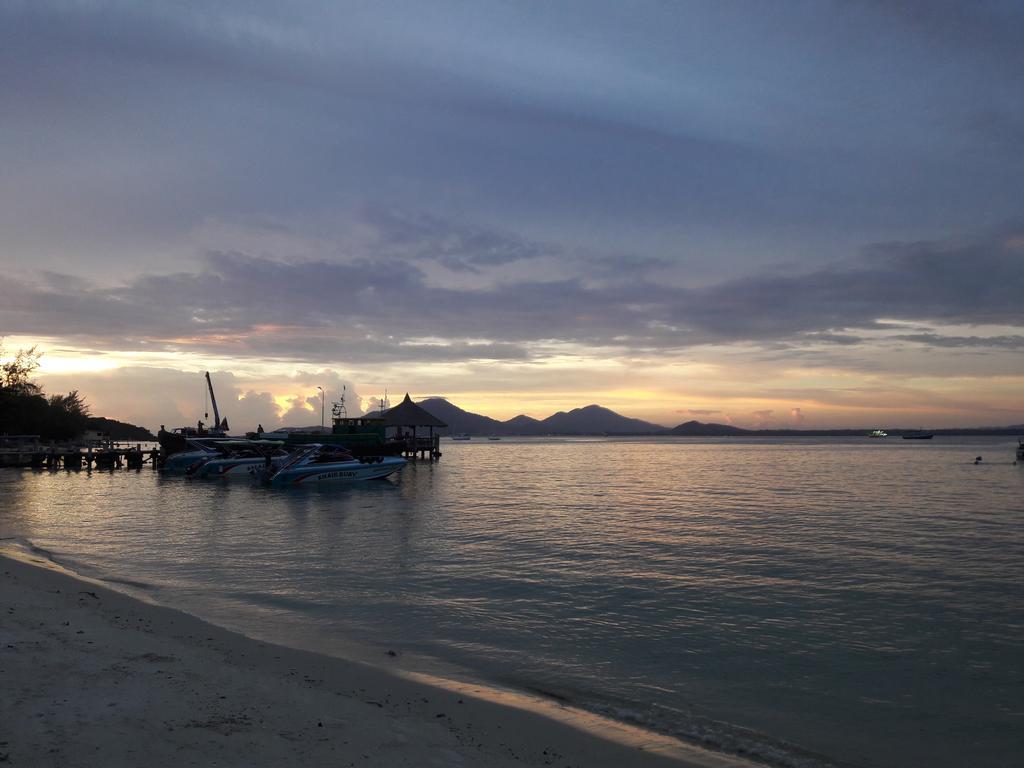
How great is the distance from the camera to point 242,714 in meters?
6.27

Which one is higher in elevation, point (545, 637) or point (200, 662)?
point (200, 662)

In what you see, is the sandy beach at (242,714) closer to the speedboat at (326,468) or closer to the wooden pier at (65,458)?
the speedboat at (326,468)

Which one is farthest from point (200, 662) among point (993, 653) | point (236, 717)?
point (993, 653)

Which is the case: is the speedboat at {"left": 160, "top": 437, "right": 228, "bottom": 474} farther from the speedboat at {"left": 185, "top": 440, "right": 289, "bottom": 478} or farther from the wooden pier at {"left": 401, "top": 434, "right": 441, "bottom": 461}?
the wooden pier at {"left": 401, "top": 434, "right": 441, "bottom": 461}

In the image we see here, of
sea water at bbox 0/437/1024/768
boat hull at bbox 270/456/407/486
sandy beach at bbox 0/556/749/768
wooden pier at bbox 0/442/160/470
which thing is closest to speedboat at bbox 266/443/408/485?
boat hull at bbox 270/456/407/486

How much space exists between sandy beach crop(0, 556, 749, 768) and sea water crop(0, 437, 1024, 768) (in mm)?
1021

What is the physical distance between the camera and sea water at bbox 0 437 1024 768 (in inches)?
314

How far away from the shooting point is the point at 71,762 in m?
4.85

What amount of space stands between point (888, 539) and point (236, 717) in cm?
2110

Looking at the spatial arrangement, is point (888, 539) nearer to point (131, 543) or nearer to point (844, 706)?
point (844, 706)

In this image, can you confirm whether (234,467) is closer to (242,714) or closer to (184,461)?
(184,461)

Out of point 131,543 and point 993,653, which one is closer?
point 993,653

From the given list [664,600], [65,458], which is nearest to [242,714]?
[664,600]

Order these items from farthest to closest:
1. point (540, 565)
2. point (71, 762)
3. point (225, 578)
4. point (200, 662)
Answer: point (540, 565), point (225, 578), point (200, 662), point (71, 762)
